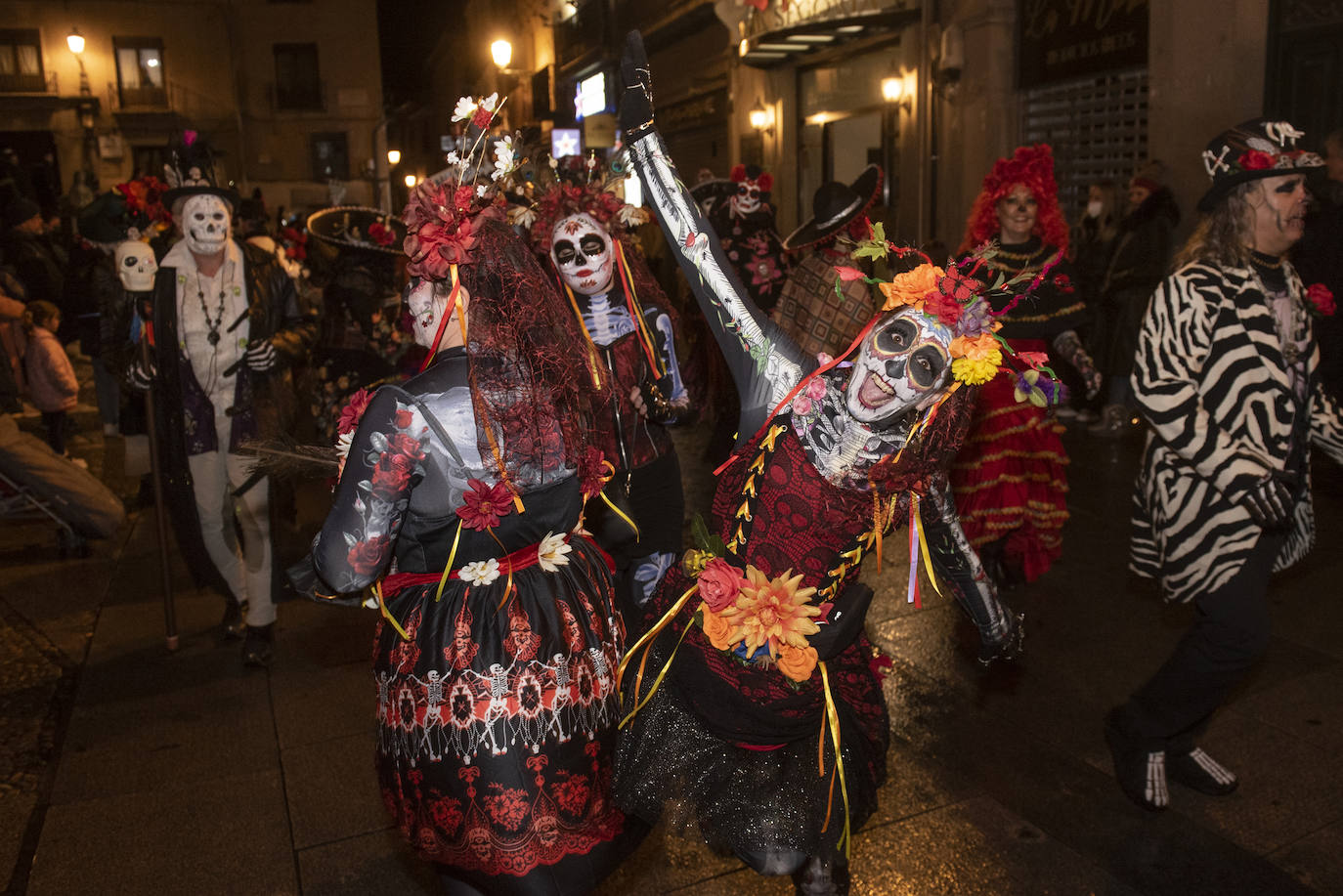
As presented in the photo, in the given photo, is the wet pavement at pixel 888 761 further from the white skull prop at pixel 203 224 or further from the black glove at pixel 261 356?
the white skull prop at pixel 203 224

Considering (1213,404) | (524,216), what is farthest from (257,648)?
(1213,404)

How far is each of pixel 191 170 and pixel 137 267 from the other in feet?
2.24

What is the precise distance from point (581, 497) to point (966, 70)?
11.6 m

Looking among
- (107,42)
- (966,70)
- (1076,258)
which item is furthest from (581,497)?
(107,42)

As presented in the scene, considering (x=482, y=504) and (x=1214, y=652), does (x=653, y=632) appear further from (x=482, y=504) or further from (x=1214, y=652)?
(x=1214, y=652)

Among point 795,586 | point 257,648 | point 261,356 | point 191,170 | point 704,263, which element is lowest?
point 257,648

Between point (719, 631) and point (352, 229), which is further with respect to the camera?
point (352, 229)

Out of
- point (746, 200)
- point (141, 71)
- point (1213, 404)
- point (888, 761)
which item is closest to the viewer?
point (1213, 404)

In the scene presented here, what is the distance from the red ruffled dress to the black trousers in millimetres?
1813

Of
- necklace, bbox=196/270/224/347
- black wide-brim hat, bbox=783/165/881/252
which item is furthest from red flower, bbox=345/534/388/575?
black wide-brim hat, bbox=783/165/881/252

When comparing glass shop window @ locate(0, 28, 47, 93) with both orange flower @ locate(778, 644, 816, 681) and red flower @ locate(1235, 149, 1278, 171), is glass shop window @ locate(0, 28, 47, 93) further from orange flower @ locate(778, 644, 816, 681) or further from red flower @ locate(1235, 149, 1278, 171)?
orange flower @ locate(778, 644, 816, 681)

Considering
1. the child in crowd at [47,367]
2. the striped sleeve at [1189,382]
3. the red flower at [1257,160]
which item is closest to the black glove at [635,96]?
the striped sleeve at [1189,382]

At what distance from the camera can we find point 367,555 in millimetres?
2373

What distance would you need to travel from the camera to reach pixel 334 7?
38469 mm
